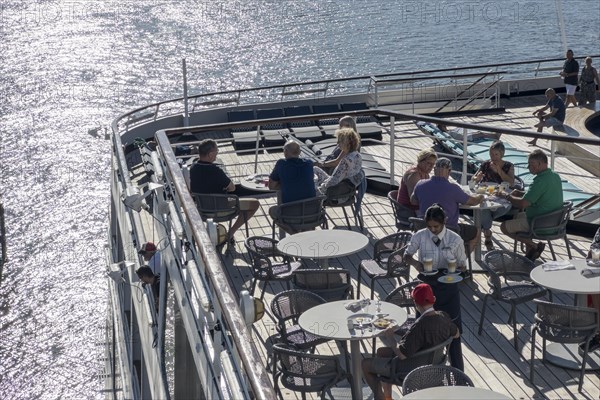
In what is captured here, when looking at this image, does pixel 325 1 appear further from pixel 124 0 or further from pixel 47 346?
pixel 47 346

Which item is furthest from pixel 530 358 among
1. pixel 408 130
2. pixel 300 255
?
pixel 408 130

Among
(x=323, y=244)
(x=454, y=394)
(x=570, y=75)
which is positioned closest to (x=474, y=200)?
(x=323, y=244)

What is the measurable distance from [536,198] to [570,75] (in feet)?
38.0

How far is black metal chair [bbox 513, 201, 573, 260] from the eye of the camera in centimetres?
900

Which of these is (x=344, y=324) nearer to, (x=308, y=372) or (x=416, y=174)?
(x=308, y=372)

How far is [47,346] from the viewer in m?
27.9

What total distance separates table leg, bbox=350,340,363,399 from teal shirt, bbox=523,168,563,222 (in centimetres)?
316

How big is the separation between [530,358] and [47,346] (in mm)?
22673

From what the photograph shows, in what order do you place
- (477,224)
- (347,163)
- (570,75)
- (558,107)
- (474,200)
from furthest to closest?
1. (570,75)
2. (558,107)
3. (347,163)
4. (477,224)
5. (474,200)

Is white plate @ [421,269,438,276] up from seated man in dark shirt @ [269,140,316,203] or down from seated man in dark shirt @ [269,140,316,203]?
down

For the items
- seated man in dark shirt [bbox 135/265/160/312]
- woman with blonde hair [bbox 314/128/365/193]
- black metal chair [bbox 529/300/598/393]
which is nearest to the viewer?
black metal chair [bbox 529/300/598/393]

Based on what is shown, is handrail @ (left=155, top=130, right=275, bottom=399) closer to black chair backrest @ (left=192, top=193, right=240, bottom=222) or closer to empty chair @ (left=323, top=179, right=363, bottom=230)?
black chair backrest @ (left=192, top=193, right=240, bottom=222)

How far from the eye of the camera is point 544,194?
8.98 meters

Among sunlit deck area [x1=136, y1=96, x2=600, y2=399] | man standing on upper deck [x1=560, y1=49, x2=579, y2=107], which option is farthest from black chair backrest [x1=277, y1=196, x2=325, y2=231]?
man standing on upper deck [x1=560, y1=49, x2=579, y2=107]
